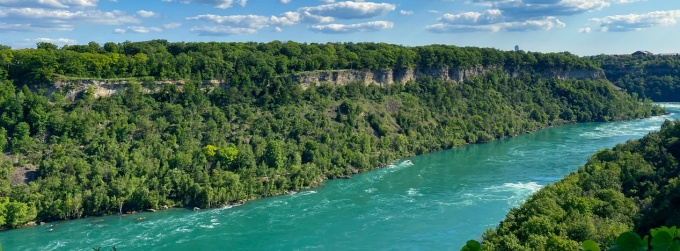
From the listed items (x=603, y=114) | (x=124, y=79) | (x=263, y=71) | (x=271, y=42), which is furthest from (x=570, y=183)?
(x=603, y=114)

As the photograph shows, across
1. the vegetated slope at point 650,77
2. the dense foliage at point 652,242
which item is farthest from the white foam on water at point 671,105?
the dense foliage at point 652,242

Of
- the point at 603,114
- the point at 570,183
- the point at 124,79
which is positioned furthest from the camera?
the point at 603,114

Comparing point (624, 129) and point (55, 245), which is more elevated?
point (624, 129)

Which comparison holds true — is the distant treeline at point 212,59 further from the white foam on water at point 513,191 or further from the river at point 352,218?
the white foam on water at point 513,191

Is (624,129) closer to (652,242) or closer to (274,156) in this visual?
(274,156)

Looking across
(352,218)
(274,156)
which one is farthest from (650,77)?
(352,218)

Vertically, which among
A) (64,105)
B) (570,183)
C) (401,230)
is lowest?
(401,230)

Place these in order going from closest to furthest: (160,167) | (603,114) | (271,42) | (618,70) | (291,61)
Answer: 1. (160,167)
2. (291,61)
3. (271,42)
4. (603,114)
5. (618,70)

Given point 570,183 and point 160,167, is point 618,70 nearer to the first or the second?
point 570,183
